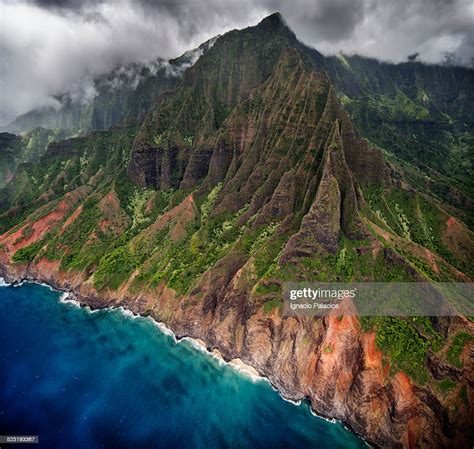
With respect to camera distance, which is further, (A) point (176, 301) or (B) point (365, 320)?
(A) point (176, 301)

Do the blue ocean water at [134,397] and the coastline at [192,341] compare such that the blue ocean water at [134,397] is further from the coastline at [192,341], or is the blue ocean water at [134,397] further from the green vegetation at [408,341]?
the green vegetation at [408,341]

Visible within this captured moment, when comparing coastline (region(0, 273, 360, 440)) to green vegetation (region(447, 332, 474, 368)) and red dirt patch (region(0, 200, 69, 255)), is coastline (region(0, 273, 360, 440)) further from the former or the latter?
green vegetation (region(447, 332, 474, 368))


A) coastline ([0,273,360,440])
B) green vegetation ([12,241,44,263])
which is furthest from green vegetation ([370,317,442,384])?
green vegetation ([12,241,44,263])

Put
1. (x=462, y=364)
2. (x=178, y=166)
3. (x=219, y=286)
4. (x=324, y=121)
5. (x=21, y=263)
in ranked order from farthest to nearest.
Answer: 1. (x=178, y=166)
2. (x=21, y=263)
3. (x=324, y=121)
4. (x=219, y=286)
5. (x=462, y=364)

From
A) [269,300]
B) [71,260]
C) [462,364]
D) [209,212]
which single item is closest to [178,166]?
[209,212]

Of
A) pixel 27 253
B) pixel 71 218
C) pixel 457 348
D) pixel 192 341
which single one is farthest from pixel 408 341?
pixel 27 253

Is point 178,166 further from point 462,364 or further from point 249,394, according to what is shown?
point 462,364

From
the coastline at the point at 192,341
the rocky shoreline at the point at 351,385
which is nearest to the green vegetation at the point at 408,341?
the rocky shoreline at the point at 351,385

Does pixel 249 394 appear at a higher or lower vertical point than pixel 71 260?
lower
